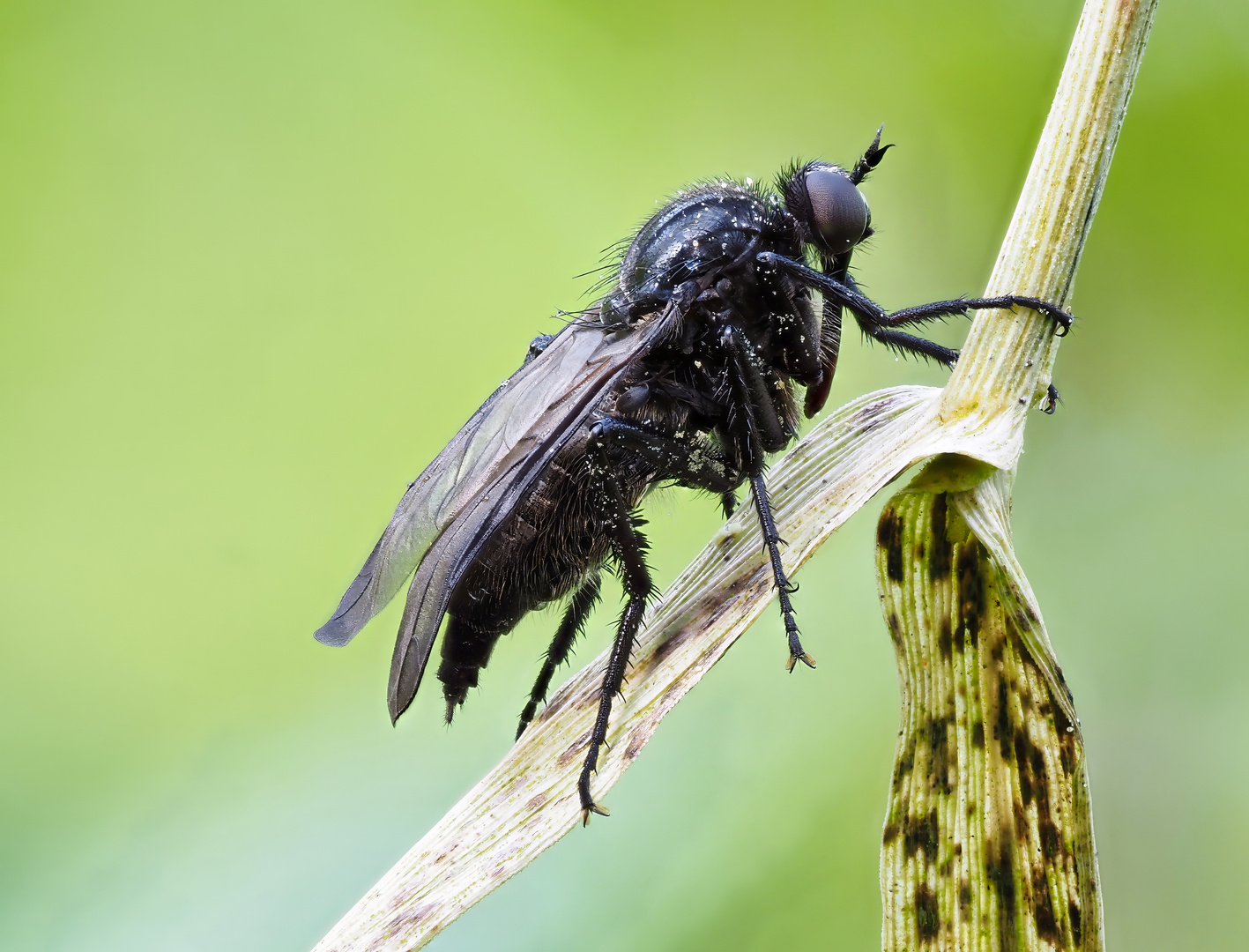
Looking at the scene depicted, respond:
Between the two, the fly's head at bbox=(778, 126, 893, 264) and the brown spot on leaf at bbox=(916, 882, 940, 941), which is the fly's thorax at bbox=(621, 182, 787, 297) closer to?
the fly's head at bbox=(778, 126, 893, 264)

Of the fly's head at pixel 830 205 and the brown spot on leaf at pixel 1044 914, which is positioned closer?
the brown spot on leaf at pixel 1044 914

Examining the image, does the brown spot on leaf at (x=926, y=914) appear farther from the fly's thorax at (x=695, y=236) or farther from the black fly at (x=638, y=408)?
the fly's thorax at (x=695, y=236)

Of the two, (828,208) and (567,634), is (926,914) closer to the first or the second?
(567,634)

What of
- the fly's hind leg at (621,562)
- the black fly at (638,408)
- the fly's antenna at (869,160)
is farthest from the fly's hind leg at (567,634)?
the fly's antenna at (869,160)

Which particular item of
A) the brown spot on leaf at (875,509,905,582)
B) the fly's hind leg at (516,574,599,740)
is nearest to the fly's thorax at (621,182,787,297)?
the fly's hind leg at (516,574,599,740)

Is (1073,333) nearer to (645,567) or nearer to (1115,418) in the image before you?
(1115,418)

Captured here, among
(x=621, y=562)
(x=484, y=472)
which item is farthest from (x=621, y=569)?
(x=484, y=472)

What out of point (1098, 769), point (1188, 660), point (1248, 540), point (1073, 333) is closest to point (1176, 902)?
point (1098, 769)

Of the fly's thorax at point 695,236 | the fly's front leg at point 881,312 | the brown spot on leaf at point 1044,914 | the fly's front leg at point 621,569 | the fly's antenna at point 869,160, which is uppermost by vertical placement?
the fly's antenna at point 869,160
